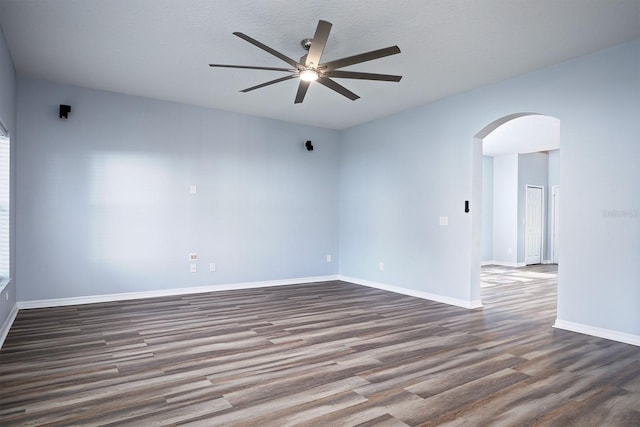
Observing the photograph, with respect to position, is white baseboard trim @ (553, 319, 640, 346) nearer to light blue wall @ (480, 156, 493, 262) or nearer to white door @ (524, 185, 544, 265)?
light blue wall @ (480, 156, 493, 262)

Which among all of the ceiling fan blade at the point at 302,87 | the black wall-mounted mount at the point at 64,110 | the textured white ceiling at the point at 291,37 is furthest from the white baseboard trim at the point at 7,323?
the ceiling fan blade at the point at 302,87

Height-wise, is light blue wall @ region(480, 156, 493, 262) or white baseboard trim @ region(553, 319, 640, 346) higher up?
light blue wall @ region(480, 156, 493, 262)

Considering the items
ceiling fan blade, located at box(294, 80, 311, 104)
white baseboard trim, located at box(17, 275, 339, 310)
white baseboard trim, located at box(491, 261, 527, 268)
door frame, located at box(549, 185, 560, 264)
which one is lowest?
white baseboard trim, located at box(17, 275, 339, 310)

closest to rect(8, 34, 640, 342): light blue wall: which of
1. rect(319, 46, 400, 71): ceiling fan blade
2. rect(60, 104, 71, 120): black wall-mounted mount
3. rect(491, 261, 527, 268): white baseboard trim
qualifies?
rect(60, 104, 71, 120): black wall-mounted mount

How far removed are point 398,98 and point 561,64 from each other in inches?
75.0

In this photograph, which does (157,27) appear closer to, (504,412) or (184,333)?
(184,333)

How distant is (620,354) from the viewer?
3.28 m

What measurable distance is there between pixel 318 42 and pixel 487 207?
27.8 feet

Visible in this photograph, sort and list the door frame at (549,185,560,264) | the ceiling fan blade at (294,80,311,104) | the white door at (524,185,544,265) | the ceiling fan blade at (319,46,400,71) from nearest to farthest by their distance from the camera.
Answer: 1. the ceiling fan blade at (319,46,400,71)
2. the ceiling fan blade at (294,80,311,104)
3. the white door at (524,185,544,265)
4. the door frame at (549,185,560,264)

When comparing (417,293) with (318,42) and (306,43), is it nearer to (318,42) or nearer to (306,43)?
(306,43)

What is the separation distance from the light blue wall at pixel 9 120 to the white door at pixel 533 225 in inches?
393

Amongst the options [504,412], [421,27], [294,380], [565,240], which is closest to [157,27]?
[421,27]

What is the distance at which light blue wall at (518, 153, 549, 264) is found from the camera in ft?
31.6

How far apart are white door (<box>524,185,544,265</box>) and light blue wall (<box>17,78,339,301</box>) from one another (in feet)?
18.4
